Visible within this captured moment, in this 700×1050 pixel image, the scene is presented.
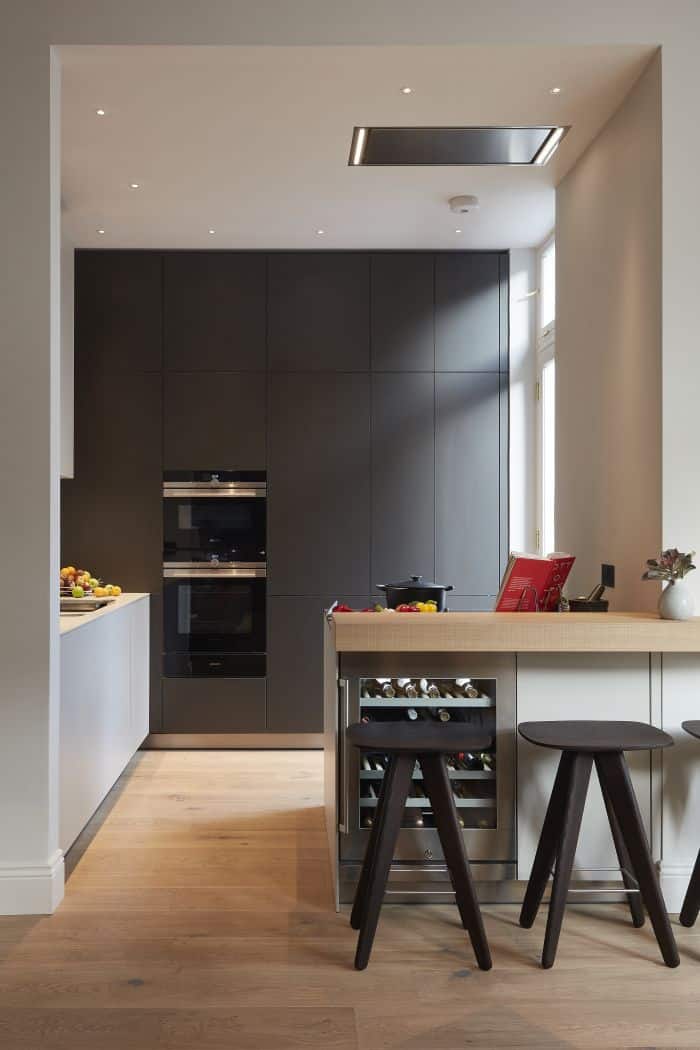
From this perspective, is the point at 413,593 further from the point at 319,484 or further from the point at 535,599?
the point at 319,484

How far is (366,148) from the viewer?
12.7ft

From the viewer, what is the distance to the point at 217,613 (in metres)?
5.29

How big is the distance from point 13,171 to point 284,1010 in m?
2.61

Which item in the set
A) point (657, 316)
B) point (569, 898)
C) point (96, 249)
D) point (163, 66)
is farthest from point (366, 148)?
point (569, 898)

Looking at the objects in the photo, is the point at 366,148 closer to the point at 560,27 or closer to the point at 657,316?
the point at 560,27

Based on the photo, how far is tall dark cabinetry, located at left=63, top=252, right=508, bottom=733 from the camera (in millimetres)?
5273

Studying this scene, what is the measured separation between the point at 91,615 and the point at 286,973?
1.76 m

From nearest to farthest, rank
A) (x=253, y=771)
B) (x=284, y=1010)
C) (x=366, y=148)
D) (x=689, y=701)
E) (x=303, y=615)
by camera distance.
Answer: (x=284, y=1010) < (x=689, y=701) < (x=366, y=148) < (x=253, y=771) < (x=303, y=615)

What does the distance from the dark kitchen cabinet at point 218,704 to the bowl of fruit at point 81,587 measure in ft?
2.24

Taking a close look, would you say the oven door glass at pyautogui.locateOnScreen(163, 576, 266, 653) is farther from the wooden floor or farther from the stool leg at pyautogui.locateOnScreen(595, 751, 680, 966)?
the stool leg at pyautogui.locateOnScreen(595, 751, 680, 966)

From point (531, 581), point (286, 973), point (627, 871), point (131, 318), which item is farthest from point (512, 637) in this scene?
point (131, 318)

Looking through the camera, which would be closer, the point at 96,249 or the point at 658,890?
the point at 658,890

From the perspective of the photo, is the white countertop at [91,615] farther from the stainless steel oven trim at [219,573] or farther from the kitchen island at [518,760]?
the kitchen island at [518,760]

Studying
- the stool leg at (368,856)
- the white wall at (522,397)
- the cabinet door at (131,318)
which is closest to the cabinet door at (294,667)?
the white wall at (522,397)
